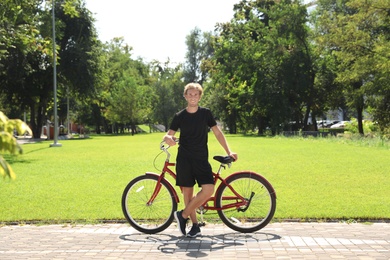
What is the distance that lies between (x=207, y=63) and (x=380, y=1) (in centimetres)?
3422

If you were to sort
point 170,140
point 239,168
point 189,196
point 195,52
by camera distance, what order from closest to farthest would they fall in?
1. point 170,140
2. point 189,196
3. point 239,168
4. point 195,52

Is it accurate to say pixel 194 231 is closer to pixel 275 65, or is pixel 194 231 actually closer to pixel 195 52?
pixel 275 65

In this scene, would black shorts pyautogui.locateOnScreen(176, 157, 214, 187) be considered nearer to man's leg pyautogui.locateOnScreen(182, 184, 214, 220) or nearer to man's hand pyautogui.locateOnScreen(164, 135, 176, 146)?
man's leg pyautogui.locateOnScreen(182, 184, 214, 220)

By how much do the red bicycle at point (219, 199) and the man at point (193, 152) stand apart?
0.66 feet

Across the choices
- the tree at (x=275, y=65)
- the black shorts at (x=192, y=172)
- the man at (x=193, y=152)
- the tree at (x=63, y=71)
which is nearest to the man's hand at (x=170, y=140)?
the man at (x=193, y=152)

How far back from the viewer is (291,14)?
4928cm

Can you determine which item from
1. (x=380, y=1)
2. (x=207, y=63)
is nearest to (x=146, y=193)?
(x=380, y=1)

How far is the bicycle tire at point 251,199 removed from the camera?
6559 mm

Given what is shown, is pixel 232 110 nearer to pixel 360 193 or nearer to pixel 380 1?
pixel 380 1

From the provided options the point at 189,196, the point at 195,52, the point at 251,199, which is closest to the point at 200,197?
the point at 189,196

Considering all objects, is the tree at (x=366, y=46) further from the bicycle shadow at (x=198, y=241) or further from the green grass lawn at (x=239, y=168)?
the bicycle shadow at (x=198, y=241)

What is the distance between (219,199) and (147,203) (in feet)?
3.20

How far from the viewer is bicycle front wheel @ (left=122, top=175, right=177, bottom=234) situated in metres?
6.68

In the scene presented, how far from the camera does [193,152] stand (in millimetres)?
6344
